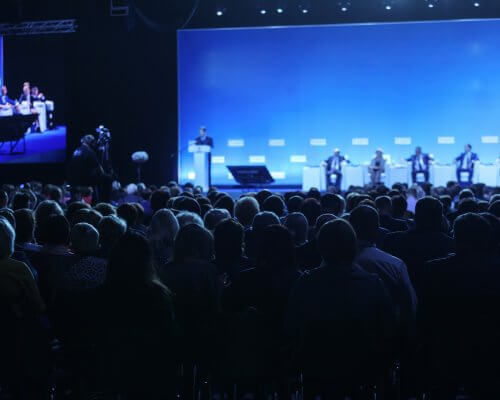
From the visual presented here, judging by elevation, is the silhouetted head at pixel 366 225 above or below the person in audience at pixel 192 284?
above

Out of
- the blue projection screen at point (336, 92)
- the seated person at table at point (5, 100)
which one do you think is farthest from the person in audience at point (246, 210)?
the blue projection screen at point (336, 92)

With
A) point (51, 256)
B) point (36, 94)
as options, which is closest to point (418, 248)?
point (51, 256)

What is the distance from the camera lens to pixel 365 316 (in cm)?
325

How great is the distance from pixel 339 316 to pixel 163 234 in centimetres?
181

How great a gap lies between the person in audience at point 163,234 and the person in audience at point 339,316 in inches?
60.2

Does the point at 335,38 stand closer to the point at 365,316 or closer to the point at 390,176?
the point at 390,176

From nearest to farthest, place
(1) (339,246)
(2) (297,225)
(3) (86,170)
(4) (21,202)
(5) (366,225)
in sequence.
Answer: (1) (339,246) → (5) (366,225) → (2) (297,225) → (4) (21,202) → (3) (86,170)

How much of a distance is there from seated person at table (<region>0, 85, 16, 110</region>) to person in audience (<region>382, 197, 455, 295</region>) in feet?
45.1

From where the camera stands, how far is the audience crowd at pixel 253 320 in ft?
10.6

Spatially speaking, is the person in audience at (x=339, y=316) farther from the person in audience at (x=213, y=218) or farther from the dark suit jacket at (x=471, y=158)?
the dark suit jacket at (x=471, y=158)

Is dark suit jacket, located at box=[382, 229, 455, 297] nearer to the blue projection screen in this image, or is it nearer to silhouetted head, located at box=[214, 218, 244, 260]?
silhouetted head, located at box=[214, 218, 244, 260]

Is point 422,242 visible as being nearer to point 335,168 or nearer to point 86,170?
point 86,170

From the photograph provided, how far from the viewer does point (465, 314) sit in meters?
3.41

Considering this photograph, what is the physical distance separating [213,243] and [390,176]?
47.1 feet
